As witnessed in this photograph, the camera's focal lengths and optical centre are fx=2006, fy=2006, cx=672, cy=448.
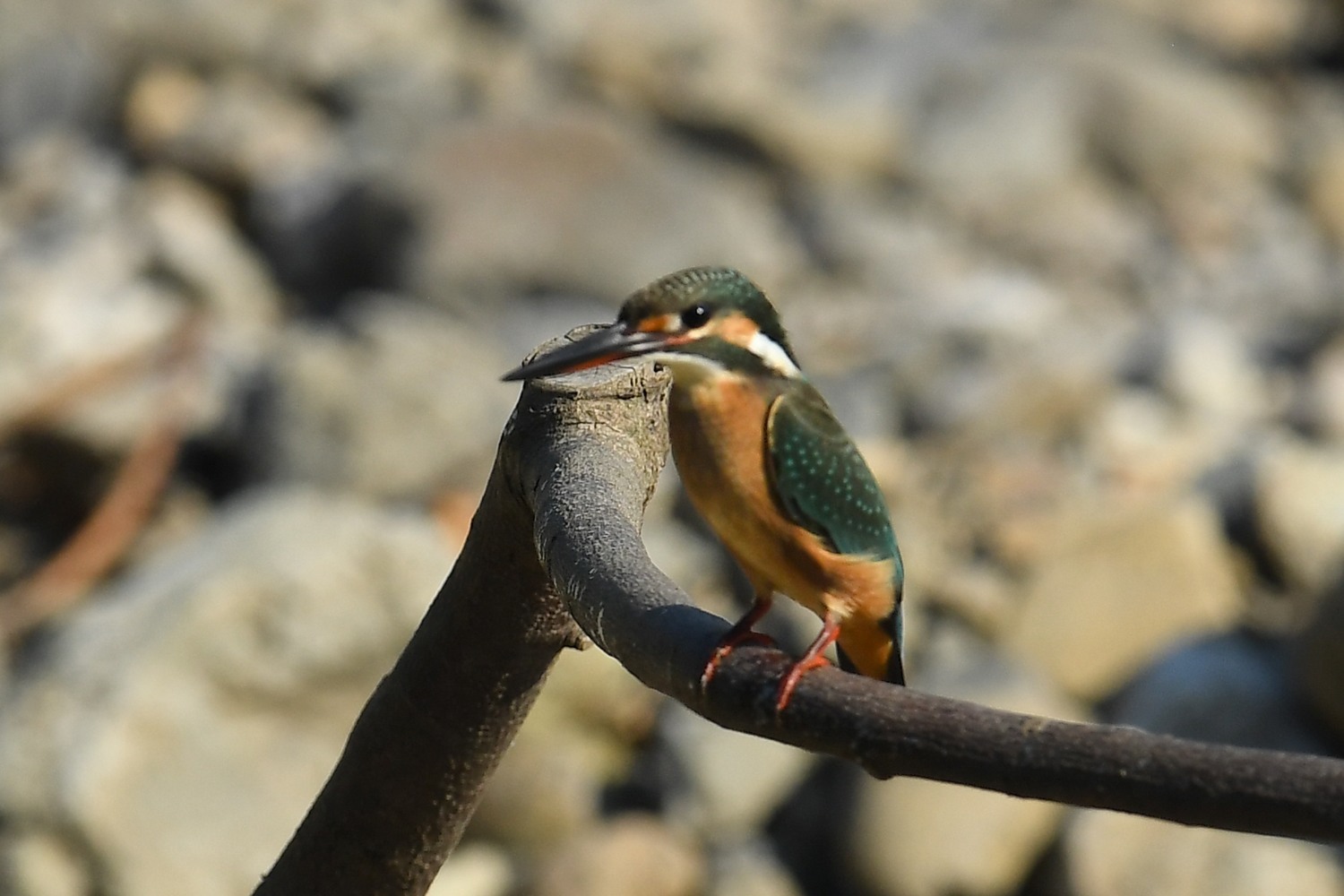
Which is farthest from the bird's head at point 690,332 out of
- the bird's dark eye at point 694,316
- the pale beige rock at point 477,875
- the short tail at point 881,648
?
the pale beige rock at point 477,875

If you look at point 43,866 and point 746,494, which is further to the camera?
point 43,866

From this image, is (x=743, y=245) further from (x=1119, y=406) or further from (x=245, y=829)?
(x=245, y=829)

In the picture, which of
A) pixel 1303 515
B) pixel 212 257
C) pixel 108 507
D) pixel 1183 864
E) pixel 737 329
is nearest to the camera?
pixel 737 329

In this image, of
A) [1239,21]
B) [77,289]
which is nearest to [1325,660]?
[77,289]

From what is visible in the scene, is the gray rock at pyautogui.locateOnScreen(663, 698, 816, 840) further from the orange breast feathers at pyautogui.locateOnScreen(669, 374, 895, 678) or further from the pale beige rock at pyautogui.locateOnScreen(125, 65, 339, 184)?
the pale beige rock at pyautogui.locateOnScreen(125, 65, 339, 184)

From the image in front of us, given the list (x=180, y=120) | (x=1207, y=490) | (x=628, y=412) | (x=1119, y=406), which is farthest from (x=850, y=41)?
(x=628, y=412)

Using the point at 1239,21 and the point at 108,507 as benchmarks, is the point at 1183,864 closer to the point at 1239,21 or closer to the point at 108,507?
the point at 108,507

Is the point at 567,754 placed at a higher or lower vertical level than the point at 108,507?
higher
